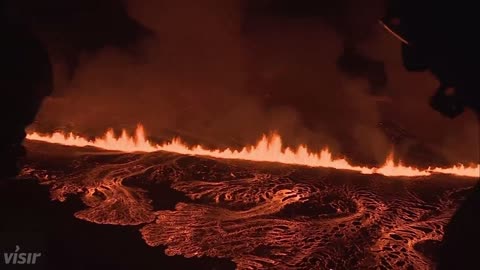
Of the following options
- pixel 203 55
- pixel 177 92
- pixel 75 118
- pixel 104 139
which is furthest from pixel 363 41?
pixel 75 118

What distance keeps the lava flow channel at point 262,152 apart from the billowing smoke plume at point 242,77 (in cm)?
20

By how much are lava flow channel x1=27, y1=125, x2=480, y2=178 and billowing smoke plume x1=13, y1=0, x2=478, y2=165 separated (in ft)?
0.66

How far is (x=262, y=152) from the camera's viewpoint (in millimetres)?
5062

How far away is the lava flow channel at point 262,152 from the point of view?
187 inches

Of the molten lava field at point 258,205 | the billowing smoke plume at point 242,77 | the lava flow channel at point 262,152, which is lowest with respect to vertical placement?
the molten lava field at point 258,205

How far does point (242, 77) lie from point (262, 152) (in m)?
1.26

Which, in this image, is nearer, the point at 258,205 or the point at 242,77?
the point at 258,205

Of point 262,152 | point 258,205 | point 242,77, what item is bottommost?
point 258,205

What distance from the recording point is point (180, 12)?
5852 mm

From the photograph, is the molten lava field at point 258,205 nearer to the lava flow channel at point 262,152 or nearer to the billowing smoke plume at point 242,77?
the lava flow channel at point 262,152

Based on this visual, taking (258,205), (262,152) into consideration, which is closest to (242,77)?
(262,152)

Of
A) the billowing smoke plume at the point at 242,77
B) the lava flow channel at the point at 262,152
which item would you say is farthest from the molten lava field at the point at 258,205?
the billowing smoke plume at the point at 242,77

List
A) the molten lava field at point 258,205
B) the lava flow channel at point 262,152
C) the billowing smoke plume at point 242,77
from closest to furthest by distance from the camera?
the molten lava field at point 258,205
the lava flow channel at point 262,152
the billowing smoke plume at point 242,77

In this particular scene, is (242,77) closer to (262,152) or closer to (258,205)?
(262,152)
